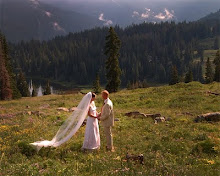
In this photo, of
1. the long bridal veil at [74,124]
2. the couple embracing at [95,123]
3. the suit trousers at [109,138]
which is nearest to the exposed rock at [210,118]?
the suit trousers at [109,138]

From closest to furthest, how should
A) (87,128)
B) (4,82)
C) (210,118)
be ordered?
(87,128) < (210,118) < (4,82)

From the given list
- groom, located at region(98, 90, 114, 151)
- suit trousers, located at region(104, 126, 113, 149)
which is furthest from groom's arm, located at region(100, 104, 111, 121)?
suit trousers, located at region(104, 126, 113, 149)

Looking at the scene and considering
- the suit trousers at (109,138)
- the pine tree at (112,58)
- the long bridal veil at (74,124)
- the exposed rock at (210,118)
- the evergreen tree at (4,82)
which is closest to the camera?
the long bridal veil at (74,124)

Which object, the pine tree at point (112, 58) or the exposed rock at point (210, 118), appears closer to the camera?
the exposed rock at point (210, 118)

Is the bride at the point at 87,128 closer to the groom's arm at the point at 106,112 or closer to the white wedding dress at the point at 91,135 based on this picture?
the white wedding dress at the point at 91,135

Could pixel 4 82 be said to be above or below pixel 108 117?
above

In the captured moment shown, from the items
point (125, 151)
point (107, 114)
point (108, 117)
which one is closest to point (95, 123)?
point (108, 117)

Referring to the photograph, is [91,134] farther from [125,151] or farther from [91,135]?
[125,151]

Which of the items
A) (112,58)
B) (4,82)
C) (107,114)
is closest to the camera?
(107,114)

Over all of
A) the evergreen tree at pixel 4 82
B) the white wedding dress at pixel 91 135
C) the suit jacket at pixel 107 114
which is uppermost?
the evergreen tree at pixel 4 82

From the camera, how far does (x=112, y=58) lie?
2479 inches

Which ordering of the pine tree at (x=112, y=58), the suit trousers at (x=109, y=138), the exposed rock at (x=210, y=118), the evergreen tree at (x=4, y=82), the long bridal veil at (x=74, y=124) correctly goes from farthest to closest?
the evergreen tree at (x=4, y=82)
the pine tree at (x=112, y=58)
the exposed rock at (x=210, y=118)
the suit trousers at (x=109, y=138)
the long bridal veil at (x=74, y=124)

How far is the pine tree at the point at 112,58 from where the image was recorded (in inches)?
2457

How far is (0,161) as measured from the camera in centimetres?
1059
